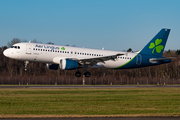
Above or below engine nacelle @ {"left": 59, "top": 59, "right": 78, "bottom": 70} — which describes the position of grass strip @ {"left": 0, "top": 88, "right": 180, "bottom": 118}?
below

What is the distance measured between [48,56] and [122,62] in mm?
12735

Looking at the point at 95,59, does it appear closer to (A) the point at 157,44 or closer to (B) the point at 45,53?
(B) the point at 45,53

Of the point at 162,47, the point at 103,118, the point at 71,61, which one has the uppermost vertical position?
the point at 162,47

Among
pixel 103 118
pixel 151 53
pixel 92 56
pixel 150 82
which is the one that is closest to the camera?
pixel 103 118

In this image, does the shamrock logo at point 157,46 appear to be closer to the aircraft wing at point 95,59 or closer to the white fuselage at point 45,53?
the white fuselage at point 45,53

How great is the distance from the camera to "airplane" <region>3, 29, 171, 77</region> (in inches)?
1590

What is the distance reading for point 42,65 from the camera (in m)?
96.1

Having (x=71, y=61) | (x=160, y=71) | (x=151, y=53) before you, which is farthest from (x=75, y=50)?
(x=160, y=71)

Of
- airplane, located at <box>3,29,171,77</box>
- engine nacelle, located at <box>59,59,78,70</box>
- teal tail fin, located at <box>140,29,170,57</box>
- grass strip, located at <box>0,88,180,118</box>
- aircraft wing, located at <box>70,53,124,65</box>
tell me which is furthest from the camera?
teal tail fin, located at <box>140,29,170,57</box>

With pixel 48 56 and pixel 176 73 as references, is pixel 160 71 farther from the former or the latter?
pixel 48 56

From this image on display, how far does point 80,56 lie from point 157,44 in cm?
1563

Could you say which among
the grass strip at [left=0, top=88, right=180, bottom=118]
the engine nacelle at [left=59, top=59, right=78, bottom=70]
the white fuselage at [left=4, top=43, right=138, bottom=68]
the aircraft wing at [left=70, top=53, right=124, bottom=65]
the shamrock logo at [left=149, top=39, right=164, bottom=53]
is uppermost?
the shamrock logo at [left=149, top=39, right=164, bottom=53]

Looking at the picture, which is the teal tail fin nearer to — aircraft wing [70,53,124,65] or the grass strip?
aircraft wing [70,53,124,65]

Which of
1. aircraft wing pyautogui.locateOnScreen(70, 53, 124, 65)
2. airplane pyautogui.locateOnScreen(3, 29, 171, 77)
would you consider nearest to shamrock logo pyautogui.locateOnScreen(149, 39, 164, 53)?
airplane pyautogui.locateOnScreen(3, 29, 171, 77)
